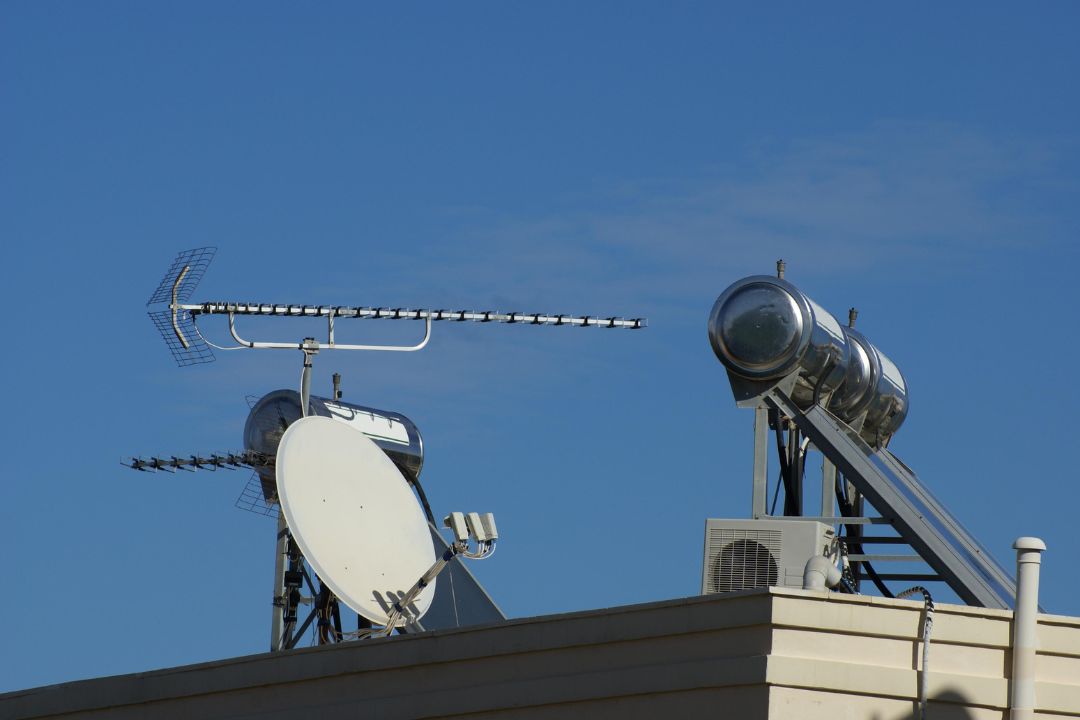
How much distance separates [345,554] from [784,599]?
23.1 feet

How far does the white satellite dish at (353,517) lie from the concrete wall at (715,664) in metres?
2.92

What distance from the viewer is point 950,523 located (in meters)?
26.5

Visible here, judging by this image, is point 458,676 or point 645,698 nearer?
point 645,698

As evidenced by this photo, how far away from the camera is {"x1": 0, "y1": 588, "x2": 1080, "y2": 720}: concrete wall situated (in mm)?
15859

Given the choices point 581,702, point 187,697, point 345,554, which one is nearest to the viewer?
point 581,702

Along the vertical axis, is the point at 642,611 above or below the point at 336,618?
below

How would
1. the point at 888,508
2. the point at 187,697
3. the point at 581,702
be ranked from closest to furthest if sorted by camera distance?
the point at 581,702
the point at 187,697
the point at 888,508

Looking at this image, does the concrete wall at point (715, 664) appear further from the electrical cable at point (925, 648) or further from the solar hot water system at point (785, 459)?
the solar hot water system at point (785, 459)

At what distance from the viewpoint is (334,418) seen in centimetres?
2961

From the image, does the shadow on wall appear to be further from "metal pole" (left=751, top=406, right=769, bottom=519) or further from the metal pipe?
"metal pole" (left=751, top=406, right=769, bottom=519)

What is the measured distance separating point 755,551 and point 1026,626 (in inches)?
258

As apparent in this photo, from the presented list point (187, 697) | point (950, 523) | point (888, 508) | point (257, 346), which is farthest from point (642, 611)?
point (257, 346)

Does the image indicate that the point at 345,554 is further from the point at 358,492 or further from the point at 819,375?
the point at 819,375

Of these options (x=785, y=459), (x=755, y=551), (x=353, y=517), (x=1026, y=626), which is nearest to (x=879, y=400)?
(x=785, y=459)
